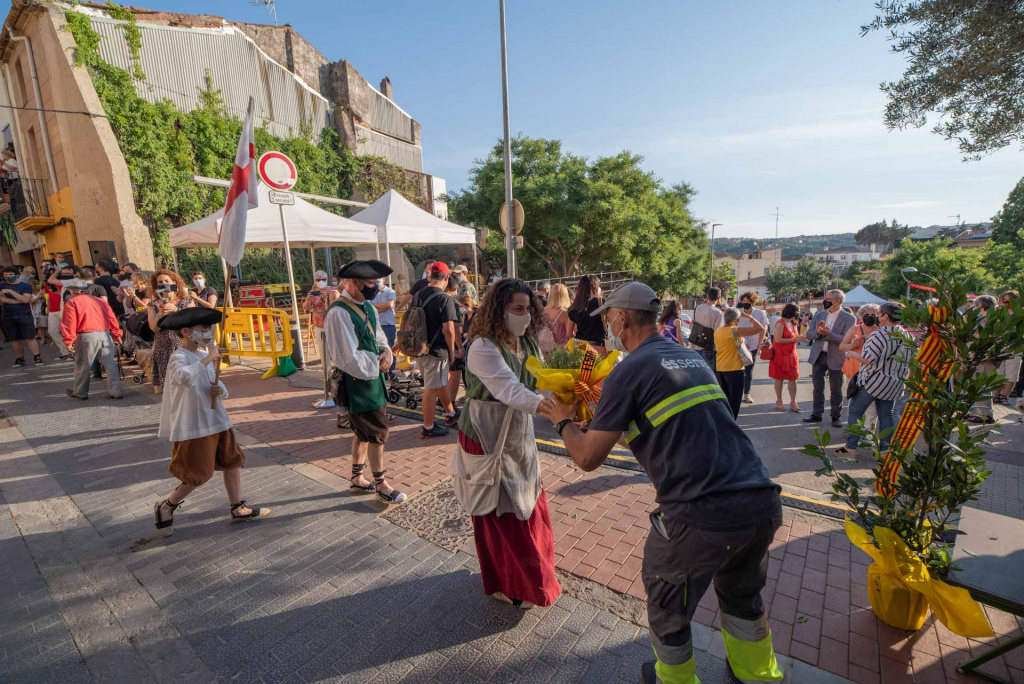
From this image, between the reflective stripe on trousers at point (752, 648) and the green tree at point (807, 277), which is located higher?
the reflective stripe on trousers at point (752, 648)

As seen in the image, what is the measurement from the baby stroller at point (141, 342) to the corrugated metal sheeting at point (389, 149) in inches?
647

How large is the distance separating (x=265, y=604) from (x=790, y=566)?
344cm

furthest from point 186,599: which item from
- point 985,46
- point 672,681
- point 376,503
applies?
point 985,46

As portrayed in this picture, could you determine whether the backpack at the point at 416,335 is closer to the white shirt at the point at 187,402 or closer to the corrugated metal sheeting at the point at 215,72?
the white shirt at the point at 187,402

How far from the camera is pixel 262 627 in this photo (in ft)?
9.36

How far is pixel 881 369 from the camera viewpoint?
5.00 meters

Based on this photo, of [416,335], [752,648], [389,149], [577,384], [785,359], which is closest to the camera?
[752,648]

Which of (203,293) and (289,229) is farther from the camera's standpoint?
(289,229)

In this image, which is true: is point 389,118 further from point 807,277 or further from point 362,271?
point 807,277

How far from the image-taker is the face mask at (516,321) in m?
2.83

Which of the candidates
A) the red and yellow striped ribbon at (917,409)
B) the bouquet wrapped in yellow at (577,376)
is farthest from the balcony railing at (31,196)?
the red and yellow striped ribbon at (917,409)

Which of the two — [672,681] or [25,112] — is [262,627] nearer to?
[672,681]

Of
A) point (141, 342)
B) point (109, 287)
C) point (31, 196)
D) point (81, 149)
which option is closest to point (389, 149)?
point (81, 149)

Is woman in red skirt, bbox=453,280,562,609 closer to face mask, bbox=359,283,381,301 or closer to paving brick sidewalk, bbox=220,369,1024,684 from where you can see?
paving brick sidewalk, bbox=220,369,1024,684
